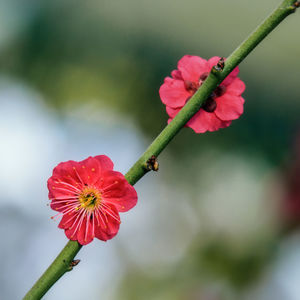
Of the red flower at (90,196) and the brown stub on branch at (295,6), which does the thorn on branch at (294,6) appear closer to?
the brown stub on branch at (295,6)

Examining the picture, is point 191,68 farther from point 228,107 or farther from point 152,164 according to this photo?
point 152,164

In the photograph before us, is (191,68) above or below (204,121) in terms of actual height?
above

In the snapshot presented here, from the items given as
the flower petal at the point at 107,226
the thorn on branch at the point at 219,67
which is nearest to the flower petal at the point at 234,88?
the thorn on branch at the point at 219,67

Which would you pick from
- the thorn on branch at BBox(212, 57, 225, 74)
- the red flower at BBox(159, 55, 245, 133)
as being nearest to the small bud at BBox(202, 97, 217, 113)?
the red flower at BBox(159, 55, 245, 133)

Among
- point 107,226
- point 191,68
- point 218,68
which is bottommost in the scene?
point 107,226

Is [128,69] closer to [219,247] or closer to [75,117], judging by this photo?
[75,117]

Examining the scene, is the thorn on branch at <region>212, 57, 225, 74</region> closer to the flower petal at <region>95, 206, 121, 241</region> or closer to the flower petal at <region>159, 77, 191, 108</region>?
the flower petal at <region>159, 77, 191, 108</region>

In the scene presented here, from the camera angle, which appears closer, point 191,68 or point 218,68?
point 218,68

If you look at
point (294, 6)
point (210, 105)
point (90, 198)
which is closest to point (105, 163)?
point (90, 198)

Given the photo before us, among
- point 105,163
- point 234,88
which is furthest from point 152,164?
point 234,88
